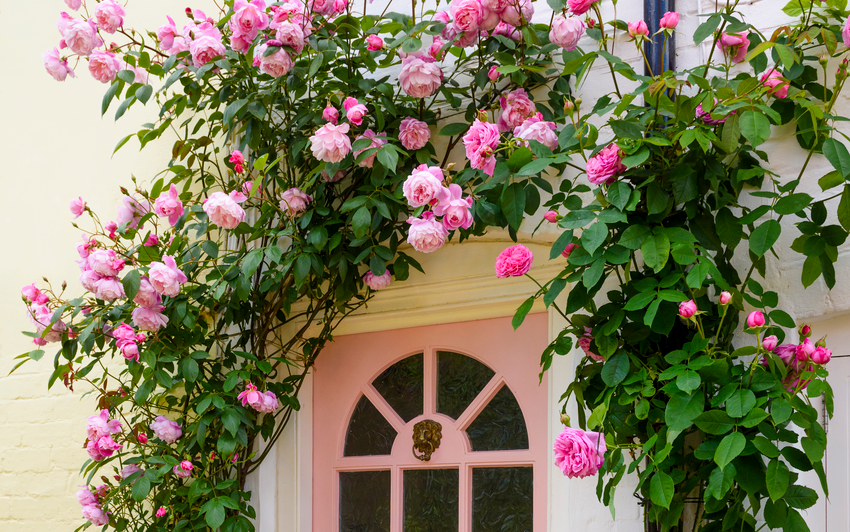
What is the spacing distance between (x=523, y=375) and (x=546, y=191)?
570 millimetres

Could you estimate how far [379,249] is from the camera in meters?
2.40

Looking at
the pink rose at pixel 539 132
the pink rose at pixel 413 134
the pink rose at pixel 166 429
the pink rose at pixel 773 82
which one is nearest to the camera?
the pink rose at pixel 773 82

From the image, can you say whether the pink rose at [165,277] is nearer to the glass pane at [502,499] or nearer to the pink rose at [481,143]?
the pink rose at [481,143]

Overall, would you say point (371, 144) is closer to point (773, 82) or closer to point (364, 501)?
point (773, 82)

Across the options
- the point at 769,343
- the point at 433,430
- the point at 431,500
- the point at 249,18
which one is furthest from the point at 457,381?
the point at 249,18

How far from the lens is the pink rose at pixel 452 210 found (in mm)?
2004

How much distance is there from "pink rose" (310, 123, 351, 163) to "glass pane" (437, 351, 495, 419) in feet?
2.61

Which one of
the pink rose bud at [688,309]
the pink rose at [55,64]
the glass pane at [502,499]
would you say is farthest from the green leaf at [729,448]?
the pink rose at [55,64]

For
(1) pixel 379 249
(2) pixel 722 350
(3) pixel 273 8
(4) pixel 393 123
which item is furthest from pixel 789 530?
(3) pixel 273 8

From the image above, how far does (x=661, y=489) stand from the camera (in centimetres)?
168

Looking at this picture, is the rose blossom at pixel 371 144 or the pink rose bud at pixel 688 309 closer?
the pink rose bud at pixel 688 309

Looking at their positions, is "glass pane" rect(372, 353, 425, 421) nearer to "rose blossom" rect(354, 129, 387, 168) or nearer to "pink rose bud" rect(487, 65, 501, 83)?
"rose blossom" rect(354, 129, 387, 168)

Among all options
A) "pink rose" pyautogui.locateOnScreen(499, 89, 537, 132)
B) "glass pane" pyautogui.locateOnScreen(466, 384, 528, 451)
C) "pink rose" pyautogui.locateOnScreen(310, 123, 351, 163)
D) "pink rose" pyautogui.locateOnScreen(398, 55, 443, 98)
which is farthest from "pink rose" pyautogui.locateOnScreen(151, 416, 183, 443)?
"pink rose" pyautogui.locateOnScreen(499, 89, 537, 132)

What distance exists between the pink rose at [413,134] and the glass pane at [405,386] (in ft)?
2.34
